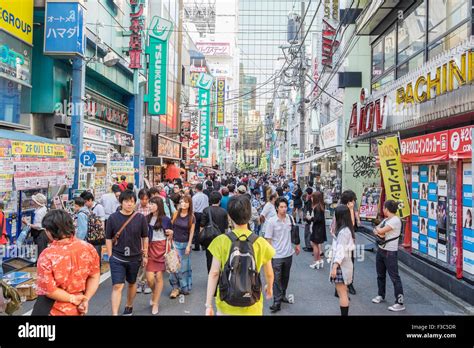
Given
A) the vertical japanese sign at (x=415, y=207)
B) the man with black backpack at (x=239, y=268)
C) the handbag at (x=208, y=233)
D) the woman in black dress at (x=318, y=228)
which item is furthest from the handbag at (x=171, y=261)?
the vertical japanese sign at (x=415, y=207)

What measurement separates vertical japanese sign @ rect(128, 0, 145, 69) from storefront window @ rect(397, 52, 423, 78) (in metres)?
10.7

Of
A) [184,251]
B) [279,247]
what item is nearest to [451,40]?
[279,247]

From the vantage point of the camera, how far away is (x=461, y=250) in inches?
297

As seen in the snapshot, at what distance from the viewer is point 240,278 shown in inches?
137

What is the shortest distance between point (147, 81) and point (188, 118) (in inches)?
655

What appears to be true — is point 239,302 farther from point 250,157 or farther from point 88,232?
point 250,157

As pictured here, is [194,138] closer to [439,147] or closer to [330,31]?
[330,31]

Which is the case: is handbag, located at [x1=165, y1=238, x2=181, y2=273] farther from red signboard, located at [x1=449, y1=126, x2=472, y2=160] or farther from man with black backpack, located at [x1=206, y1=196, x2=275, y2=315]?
red signboard, located at [x1=449, y1=126, x2=472, y2=160]

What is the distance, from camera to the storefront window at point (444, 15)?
29.7 ft

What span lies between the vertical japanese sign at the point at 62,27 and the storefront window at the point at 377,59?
33.8ft

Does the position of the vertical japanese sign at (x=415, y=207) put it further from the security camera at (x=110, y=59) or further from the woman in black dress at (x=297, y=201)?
the security camera at (x=110, y=59)

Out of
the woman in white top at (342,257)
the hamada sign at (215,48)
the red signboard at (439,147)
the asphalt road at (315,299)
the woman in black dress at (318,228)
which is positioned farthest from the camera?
the hamada sign at (215,48)

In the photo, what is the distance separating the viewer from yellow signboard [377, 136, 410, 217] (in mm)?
8852

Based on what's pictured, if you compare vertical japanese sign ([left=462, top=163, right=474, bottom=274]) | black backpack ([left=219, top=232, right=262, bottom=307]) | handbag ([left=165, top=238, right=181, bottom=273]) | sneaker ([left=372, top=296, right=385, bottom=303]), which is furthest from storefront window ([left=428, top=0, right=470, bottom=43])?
black backpack ([left=219, top=232, right=262, bottom=307])
